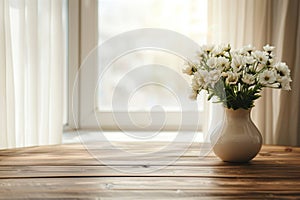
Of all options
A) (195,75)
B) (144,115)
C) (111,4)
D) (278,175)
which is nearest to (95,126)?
(144,115)

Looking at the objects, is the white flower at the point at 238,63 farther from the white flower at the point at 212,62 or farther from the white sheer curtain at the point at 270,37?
the white sheer curtain at the point at 270,37

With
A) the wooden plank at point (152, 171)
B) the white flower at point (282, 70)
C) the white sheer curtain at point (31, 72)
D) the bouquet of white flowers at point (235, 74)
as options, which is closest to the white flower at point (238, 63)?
the bouquet of white flowers at point (235, 74)

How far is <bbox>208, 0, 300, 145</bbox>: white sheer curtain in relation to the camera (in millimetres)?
1868

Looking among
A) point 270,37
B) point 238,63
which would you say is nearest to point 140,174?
point 238,63

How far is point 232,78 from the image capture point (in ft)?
4.28

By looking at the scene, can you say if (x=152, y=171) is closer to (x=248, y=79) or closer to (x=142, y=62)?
(x=248, y=79)

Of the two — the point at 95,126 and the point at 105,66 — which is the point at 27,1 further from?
the point at 95,126

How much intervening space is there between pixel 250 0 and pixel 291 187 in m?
1.00

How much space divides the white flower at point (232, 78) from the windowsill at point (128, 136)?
616 millimetres

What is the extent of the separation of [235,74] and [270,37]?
2.21 ft

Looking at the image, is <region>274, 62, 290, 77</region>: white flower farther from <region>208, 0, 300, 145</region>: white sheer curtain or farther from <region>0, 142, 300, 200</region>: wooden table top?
<region>208, 0, 300, 145</region>: white sheer curtain

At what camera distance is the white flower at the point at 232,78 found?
1.31 m

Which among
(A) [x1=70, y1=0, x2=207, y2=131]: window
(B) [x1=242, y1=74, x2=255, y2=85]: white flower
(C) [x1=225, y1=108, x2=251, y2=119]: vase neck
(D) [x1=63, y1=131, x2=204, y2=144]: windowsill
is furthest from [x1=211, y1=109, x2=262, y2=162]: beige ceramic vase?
(A) [x1=70, y1=0, x2=207, y2=131]: window

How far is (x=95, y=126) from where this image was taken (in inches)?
85.1
